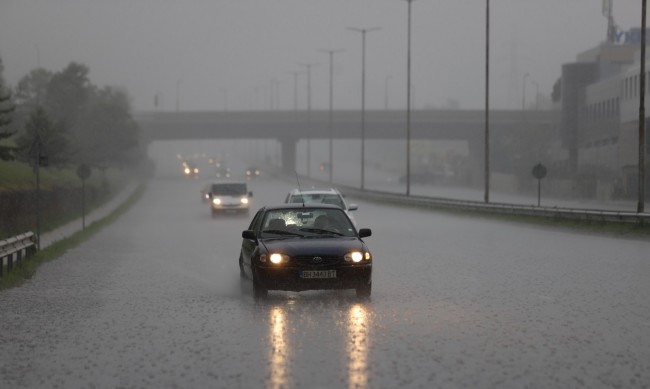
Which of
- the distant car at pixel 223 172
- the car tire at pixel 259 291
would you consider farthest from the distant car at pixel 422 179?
the car tire at pixel 259 291

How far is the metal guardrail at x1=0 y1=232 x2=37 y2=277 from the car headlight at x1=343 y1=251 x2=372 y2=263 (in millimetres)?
7883

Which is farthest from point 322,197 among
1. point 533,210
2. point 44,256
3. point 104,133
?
point 104,133

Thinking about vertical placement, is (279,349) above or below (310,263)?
below

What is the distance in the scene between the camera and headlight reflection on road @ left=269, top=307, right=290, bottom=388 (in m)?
9.12

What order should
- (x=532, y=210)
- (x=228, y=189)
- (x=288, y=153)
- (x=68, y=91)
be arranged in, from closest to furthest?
(x=532, y=210), (x=228, y=189), (x=68, y=91), (x=288, y=153)

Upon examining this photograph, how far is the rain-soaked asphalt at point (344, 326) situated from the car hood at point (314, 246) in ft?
2.38

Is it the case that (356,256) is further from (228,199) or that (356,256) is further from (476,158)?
(476,158)

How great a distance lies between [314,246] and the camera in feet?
49.5

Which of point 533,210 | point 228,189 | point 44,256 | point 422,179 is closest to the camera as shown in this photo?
point 44,256

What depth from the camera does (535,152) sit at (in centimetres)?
10856

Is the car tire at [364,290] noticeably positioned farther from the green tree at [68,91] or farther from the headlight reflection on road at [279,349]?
the green tree at [68,91]

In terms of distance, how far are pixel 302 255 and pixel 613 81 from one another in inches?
3069

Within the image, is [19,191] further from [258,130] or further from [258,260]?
[258,130]

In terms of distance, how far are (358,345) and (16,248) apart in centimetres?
1275
